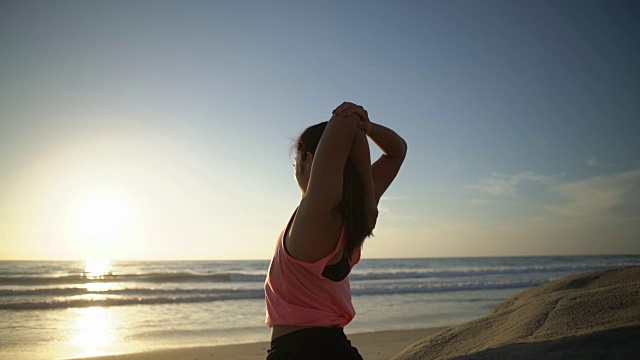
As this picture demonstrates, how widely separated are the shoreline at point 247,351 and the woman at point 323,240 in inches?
185

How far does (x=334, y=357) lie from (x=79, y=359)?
602cm

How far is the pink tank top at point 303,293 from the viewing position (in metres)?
2.01

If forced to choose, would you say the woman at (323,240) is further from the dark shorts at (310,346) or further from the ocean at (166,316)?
the ocean at (166,316)

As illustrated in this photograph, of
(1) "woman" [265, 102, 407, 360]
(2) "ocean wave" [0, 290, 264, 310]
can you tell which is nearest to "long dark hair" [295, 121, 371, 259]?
(1) "woman" [265, 102, 407, 360]

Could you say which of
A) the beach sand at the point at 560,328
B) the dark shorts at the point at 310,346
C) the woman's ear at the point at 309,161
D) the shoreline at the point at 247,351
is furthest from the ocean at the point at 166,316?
the woman's ear at the point at 309,161

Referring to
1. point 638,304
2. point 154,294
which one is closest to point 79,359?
point 638,304

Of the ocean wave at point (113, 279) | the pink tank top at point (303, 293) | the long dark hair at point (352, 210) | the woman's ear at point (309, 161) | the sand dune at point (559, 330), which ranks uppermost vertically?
the woman's ear at point (309, 161)

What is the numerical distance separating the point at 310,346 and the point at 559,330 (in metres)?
1.33

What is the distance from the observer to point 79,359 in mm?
6730

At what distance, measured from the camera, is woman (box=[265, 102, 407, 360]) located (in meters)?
1.85

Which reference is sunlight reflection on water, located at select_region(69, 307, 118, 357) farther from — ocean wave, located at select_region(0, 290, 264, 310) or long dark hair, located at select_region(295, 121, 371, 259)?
long dark hair, located at select_region(295, 121, 371, 259)

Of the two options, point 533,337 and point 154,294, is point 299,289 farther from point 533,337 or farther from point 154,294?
point 154,294

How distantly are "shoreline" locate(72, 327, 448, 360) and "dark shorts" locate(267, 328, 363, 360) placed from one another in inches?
183

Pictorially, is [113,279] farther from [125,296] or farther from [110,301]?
[110,301]
